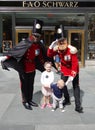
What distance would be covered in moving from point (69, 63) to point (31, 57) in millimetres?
859

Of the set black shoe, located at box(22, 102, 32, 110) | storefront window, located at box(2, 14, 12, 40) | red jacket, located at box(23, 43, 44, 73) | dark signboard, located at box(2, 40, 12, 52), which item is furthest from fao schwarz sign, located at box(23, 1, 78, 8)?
black shoe, located at box(22, 102, 32, 110)

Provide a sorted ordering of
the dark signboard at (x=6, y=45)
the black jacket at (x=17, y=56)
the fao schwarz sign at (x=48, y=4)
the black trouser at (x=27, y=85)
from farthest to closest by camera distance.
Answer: the dark signboard at (x=6, y=45) → the fao schwarz sign at (x=48, y=4) → the black trouser at (x=27, y=85) → the black jacket at (x=17, y=56)

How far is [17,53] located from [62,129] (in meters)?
2.01

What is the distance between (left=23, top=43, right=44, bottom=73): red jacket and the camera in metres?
7.43

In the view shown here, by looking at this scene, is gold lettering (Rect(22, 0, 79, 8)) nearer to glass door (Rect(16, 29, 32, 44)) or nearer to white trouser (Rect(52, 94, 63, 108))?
glass door (Rect(16, 29, 32, 44))

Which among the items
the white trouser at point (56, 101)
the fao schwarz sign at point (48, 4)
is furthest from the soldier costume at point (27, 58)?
the fao schwarz sign at point (48, 4)

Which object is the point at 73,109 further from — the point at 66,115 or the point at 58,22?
the point at 58,22

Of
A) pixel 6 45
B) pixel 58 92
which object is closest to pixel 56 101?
pixel 58 92

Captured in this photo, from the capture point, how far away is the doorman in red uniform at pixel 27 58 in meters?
7.30

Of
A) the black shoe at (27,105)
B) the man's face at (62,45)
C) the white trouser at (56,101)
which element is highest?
the man's face at (62,45)

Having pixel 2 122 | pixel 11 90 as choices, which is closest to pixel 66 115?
pixel 2 122

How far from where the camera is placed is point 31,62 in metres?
7.54

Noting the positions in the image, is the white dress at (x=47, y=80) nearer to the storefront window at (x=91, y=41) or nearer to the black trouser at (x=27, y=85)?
the black trouser at (x=27, y=85)

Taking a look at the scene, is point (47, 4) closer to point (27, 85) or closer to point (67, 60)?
point (27, 85)
